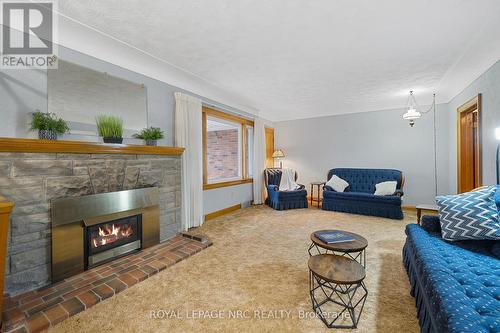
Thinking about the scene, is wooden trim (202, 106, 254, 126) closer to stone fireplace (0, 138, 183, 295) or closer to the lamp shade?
the lamp shade

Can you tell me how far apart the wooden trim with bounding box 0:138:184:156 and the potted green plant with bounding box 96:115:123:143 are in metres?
0.11

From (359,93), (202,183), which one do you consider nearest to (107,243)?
(202,183)

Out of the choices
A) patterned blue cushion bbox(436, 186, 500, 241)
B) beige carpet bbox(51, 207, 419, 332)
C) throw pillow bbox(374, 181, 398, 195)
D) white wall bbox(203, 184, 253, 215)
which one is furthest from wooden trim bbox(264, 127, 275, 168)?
patterned blue cushion bbox(436, 186, 500, 241)

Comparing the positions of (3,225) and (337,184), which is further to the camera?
(337,184)

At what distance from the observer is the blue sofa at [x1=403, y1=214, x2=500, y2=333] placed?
1.13 metres

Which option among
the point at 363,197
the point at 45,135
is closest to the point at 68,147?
the point at 45,135

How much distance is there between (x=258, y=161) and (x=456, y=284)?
4707 mm

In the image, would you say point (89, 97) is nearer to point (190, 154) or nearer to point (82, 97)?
point (82, 97)

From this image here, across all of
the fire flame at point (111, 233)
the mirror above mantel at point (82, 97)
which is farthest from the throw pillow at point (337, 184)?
the fire flame at point (111, 233)

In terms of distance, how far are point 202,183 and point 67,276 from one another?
2293mm


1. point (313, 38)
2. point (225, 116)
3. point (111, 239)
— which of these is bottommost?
point (111, 239)

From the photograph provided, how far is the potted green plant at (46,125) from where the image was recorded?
2.09 m

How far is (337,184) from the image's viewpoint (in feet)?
17.8

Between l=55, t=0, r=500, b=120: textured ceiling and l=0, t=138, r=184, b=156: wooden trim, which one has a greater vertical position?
l=55, t=0, r=500, b=120: textured ceiling
